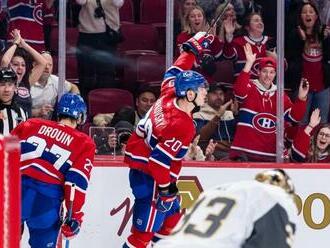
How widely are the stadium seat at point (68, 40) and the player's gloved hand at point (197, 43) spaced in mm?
663

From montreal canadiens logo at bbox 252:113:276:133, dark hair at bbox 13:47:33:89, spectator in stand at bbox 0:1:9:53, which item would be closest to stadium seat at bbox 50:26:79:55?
A: dark hair at bbox 13:47:33:89

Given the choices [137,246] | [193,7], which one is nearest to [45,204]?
[137,246]

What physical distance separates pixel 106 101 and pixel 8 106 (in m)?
0.69

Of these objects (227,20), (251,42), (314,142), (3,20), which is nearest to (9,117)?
(3,20)

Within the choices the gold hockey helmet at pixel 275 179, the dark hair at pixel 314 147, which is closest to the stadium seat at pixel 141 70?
the dark hair at pixel 314 147

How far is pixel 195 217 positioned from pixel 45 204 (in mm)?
3417

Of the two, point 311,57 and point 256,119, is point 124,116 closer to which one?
point 256,119

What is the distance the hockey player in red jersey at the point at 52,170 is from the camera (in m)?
5.84

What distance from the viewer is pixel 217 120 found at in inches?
268

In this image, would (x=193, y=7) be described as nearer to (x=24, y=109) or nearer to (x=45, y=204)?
(x=24, y=109)

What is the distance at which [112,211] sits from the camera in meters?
6.66

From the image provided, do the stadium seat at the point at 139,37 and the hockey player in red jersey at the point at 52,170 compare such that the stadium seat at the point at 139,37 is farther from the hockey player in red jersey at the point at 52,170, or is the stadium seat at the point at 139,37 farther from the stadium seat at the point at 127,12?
the hockey player in red jersey at the point at 52,170

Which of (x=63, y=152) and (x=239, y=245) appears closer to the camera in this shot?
(x=239, y=245)

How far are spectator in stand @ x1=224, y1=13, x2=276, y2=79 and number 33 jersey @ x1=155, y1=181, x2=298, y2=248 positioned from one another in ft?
14.3
